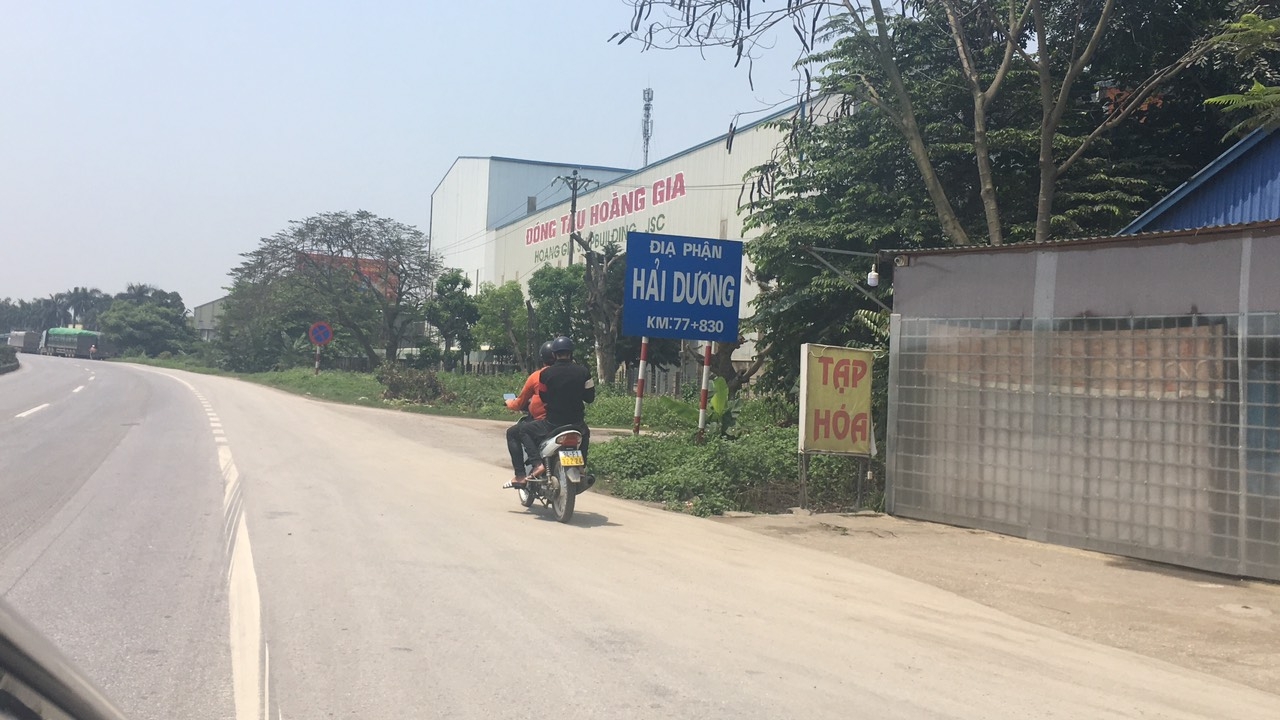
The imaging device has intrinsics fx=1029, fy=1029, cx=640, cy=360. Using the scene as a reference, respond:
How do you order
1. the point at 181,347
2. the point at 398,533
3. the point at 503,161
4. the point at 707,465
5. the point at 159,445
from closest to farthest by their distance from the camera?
the point at 398,533 → the point at 707,465 → the point at 159,445 → the point at 503,161 → the point at 181,347

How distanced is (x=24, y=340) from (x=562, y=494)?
109459 millimetres

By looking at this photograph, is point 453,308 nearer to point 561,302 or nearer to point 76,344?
point 561,302

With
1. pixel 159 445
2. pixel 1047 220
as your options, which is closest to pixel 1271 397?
pixel 1047 220

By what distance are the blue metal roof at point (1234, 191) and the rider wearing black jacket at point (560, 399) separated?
8601 millimetres

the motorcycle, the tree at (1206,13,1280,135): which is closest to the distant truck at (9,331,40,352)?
the motorcycle

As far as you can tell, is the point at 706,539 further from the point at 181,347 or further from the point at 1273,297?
the point at 181,347

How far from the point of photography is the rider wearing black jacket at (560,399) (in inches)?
414

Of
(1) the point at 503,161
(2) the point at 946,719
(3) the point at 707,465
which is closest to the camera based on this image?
(2) the point at 946,719

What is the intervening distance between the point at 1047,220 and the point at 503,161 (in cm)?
6053

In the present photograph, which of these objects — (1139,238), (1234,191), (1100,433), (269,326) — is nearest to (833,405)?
(1100,433)

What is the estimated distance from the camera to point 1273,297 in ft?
27.6

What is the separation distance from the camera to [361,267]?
57.7 meters

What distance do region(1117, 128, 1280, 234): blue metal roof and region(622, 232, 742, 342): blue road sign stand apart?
5971mm

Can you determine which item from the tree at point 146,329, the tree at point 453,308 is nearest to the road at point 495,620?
the tree at point 453,308
